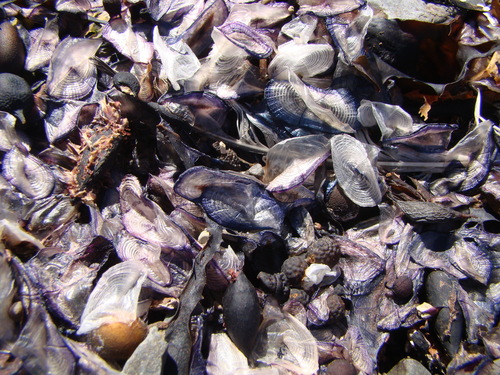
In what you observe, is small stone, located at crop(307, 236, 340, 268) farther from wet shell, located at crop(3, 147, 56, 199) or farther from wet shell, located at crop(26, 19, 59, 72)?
wet shell, located at crop(26, 19, 59, 72)

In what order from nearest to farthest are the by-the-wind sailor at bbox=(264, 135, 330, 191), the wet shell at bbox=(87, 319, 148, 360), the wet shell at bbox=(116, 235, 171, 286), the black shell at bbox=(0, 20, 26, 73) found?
the wet shell at bbox=(87, 319, 148, 360) → the wet shell at bbox=(116, 235, 171, 286) → the by-the-wind sailor at bbox=(264, 135, 330, 191) → the black shell at bbox=(0, 20, 26, 73)

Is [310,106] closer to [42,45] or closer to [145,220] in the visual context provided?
[145,220]

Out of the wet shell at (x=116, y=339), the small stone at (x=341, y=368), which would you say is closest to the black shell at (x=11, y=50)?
the wet shell at (x=116, y=339)

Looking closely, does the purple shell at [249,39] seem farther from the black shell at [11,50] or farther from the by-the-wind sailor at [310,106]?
the black shell at [11,50]

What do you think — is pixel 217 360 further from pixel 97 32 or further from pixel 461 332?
pixel 97 32

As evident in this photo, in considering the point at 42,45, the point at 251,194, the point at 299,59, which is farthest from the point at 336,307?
the point at 42,45

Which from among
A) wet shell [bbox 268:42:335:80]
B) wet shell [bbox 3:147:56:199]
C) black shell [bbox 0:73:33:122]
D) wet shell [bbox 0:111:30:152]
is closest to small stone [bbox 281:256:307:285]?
wet shell [bbox 268:42:335:80]
